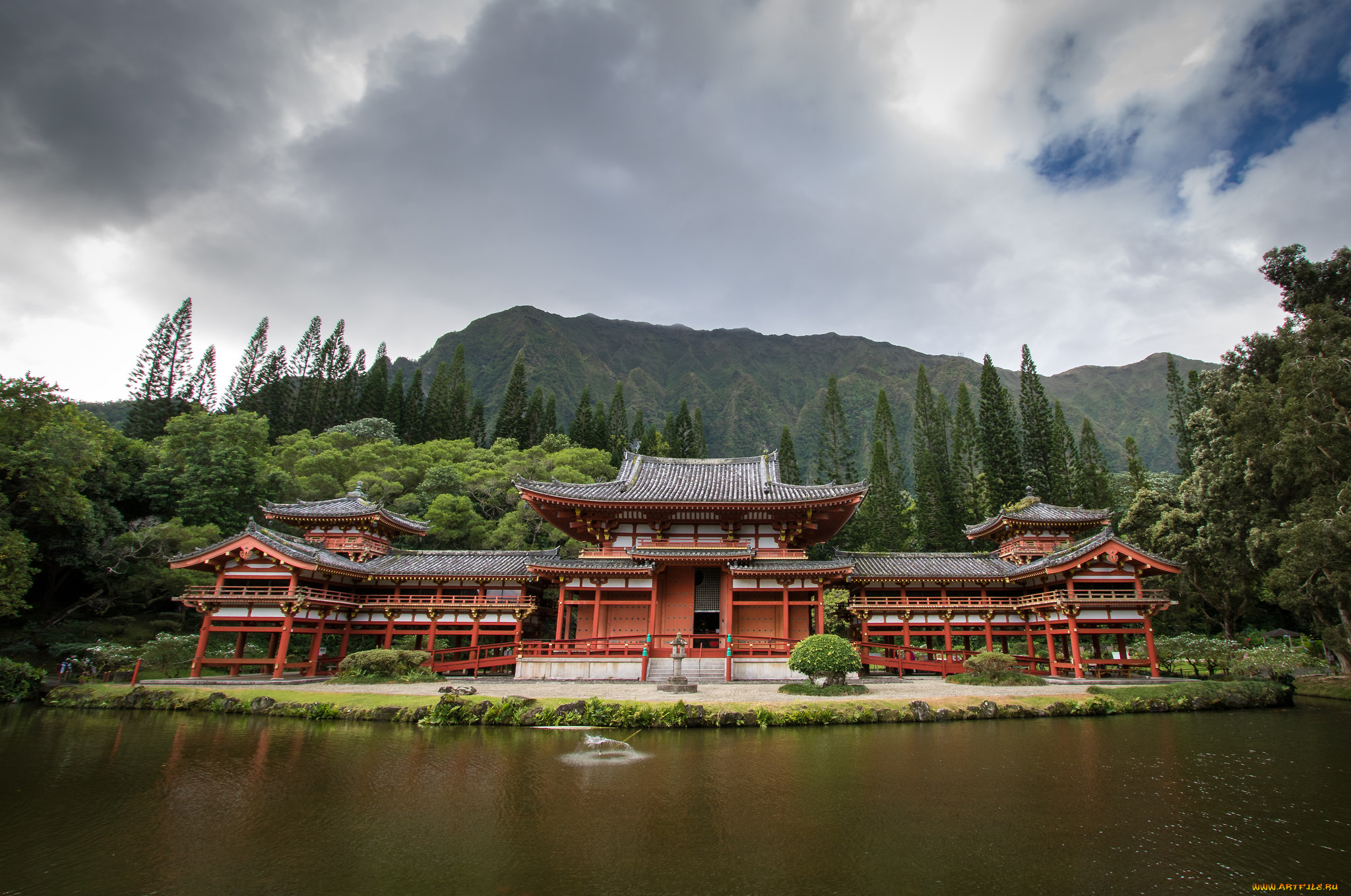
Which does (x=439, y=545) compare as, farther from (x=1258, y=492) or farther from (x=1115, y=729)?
(x=1258, y=492)

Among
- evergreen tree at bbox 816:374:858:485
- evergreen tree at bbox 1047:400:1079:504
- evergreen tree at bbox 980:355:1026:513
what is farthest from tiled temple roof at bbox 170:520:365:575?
evergreen tree at bbox 1047:400:1079:504

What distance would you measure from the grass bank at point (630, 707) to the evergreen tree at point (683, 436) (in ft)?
140

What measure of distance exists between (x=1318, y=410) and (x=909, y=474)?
66449mm

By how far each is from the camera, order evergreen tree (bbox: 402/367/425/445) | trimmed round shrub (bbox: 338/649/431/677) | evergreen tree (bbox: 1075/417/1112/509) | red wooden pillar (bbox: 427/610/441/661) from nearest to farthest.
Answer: trimmed round shrub (bbox: 338/649/431/677)
red wooden pillar (bbox: 427/610/441/661)
evergreen tree (bbox: 1075/417/1112/509)
evergreen tree (bbox: 402/367/425/445)

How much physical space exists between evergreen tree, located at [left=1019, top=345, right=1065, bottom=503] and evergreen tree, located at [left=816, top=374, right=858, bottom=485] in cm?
1257

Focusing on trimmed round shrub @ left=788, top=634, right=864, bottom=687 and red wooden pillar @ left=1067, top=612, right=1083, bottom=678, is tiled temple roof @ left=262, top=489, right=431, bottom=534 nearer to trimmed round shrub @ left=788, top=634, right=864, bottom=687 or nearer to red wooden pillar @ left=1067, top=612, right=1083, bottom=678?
trimmed round shrub @ left=788, top=634, right=864, bottom=687

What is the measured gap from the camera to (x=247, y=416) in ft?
107

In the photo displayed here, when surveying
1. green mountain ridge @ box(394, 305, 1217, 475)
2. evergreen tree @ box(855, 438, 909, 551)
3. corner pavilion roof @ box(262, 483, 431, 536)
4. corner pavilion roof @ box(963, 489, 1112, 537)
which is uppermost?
green mountain ridge @ box(394, 305, 1217, 475)

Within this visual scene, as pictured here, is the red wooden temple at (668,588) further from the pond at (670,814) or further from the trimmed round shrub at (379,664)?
the pond at (670,814)

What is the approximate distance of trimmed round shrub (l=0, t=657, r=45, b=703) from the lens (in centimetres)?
1589

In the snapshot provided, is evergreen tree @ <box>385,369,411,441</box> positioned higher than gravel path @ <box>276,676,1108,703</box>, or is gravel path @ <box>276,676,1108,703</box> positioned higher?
evergreen tree @ <box>385,369,411,441</box>

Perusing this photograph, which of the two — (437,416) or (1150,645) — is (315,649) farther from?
(437,416)

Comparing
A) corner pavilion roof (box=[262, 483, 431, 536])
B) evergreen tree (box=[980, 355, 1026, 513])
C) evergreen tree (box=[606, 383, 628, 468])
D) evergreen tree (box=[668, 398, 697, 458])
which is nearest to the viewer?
corner pavilion roof (box=[262, 483, 431, 536])

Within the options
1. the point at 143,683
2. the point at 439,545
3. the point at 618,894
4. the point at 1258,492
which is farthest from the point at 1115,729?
the point at 439,545
